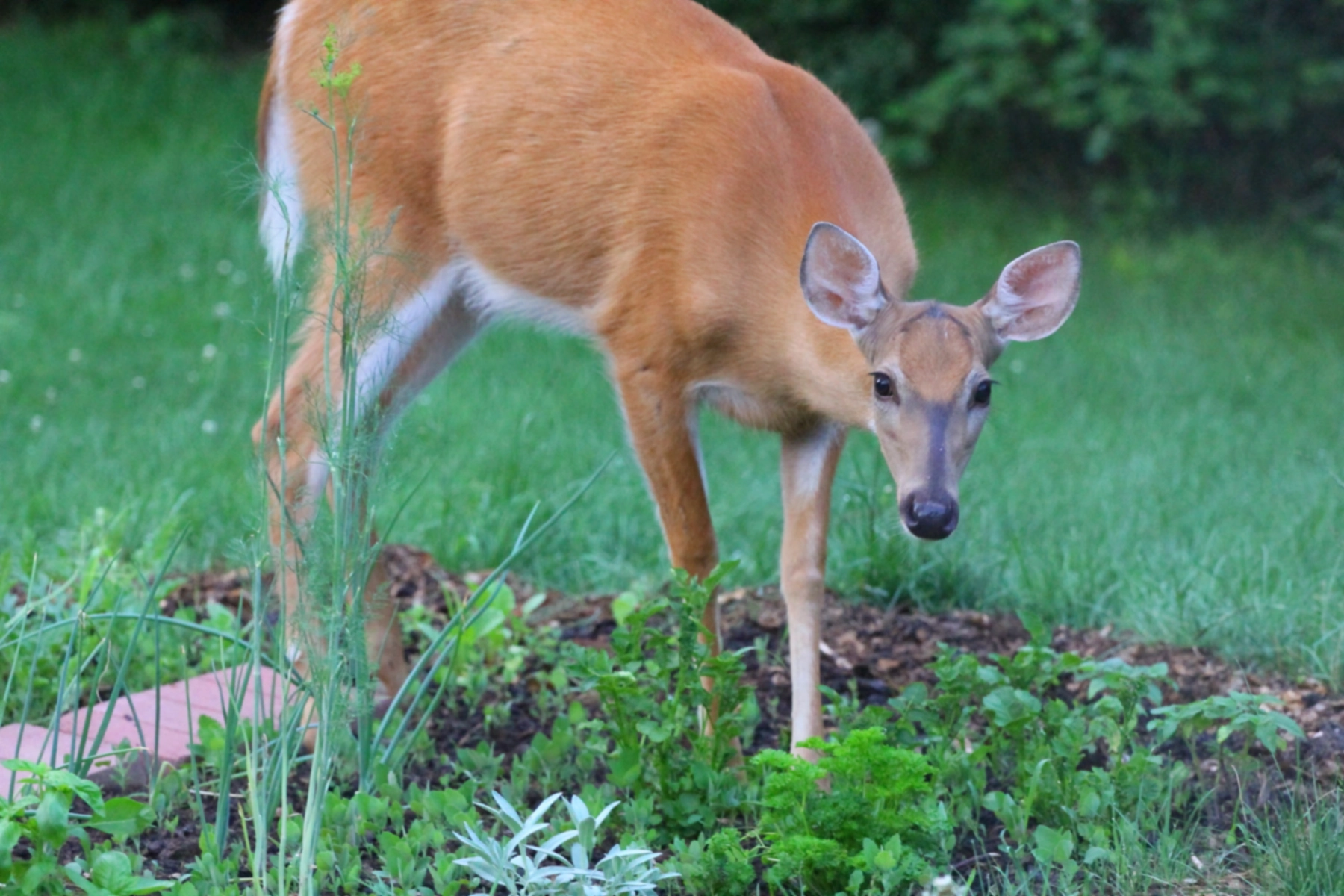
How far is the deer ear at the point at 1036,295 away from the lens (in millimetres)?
3496

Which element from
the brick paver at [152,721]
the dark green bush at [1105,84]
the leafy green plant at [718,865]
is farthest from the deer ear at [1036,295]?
the dark green bush at [1105,84]

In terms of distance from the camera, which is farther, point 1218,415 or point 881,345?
point 1218,415

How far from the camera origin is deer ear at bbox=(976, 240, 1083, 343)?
3.50 metres

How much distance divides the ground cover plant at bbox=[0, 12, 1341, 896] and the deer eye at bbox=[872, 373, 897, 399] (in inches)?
22.5

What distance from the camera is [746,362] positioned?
4.02 meters

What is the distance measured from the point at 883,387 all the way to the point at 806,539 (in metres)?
0.73

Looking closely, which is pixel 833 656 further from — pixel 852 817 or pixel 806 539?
pixel 852 817

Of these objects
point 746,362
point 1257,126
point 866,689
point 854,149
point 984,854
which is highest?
point 854,149

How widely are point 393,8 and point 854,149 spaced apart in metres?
1.37

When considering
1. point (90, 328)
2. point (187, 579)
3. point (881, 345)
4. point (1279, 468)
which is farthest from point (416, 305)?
point (90, 328)

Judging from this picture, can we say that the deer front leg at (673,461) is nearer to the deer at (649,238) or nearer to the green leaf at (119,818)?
the deer at (649,238)

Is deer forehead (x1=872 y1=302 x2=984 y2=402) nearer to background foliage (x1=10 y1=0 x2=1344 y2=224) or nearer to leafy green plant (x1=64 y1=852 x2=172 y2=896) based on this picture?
leafy green plant (x1=64 y1=852 x2=172 y2=896)

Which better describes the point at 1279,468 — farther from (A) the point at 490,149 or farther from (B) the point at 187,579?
(B) the point at 187,579

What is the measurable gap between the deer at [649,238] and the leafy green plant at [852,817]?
0.75 m
